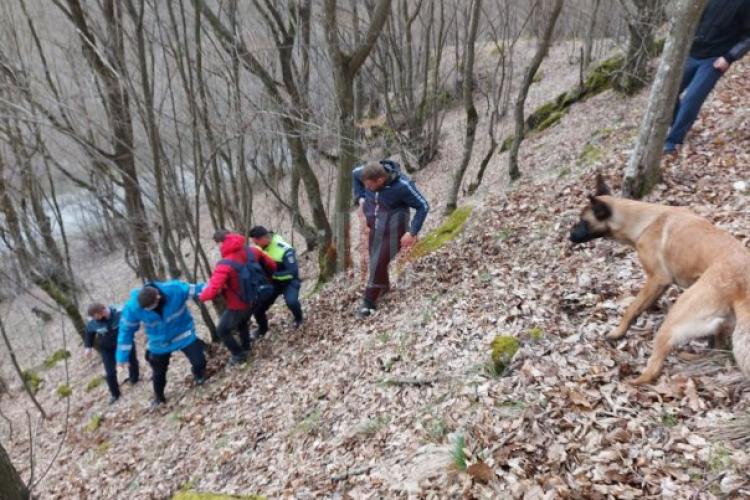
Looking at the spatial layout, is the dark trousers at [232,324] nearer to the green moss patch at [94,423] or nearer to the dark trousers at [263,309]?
the dark trousers at [263,309]

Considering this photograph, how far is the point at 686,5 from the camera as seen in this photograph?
16.6 feet

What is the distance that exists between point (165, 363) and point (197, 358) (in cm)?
49

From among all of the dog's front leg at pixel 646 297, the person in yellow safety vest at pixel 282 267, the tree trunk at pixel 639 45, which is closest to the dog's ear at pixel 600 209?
the dog's front leg at pixel 646 297

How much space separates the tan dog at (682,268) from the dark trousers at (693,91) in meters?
3.19

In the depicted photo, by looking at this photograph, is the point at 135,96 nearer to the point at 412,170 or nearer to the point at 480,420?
the point at 480,420

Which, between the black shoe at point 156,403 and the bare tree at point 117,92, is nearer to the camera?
the bare tree at point 117,92

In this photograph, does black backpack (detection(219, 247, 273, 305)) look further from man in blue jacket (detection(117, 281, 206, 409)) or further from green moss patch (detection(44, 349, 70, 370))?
green moss patch (detection(44, 349, 70, 370))

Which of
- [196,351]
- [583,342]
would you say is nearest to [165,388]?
[196,351]

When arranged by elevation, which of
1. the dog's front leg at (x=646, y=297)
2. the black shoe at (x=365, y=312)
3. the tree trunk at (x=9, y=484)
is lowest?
the black shoe at (x=365, y=312)

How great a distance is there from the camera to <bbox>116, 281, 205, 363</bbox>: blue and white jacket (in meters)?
7.41

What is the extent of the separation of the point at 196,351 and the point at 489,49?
25.1 metres

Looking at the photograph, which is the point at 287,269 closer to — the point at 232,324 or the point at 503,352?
the point at 232,324

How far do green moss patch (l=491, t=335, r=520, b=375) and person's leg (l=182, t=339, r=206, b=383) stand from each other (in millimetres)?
5342

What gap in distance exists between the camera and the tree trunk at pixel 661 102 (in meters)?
5.14
